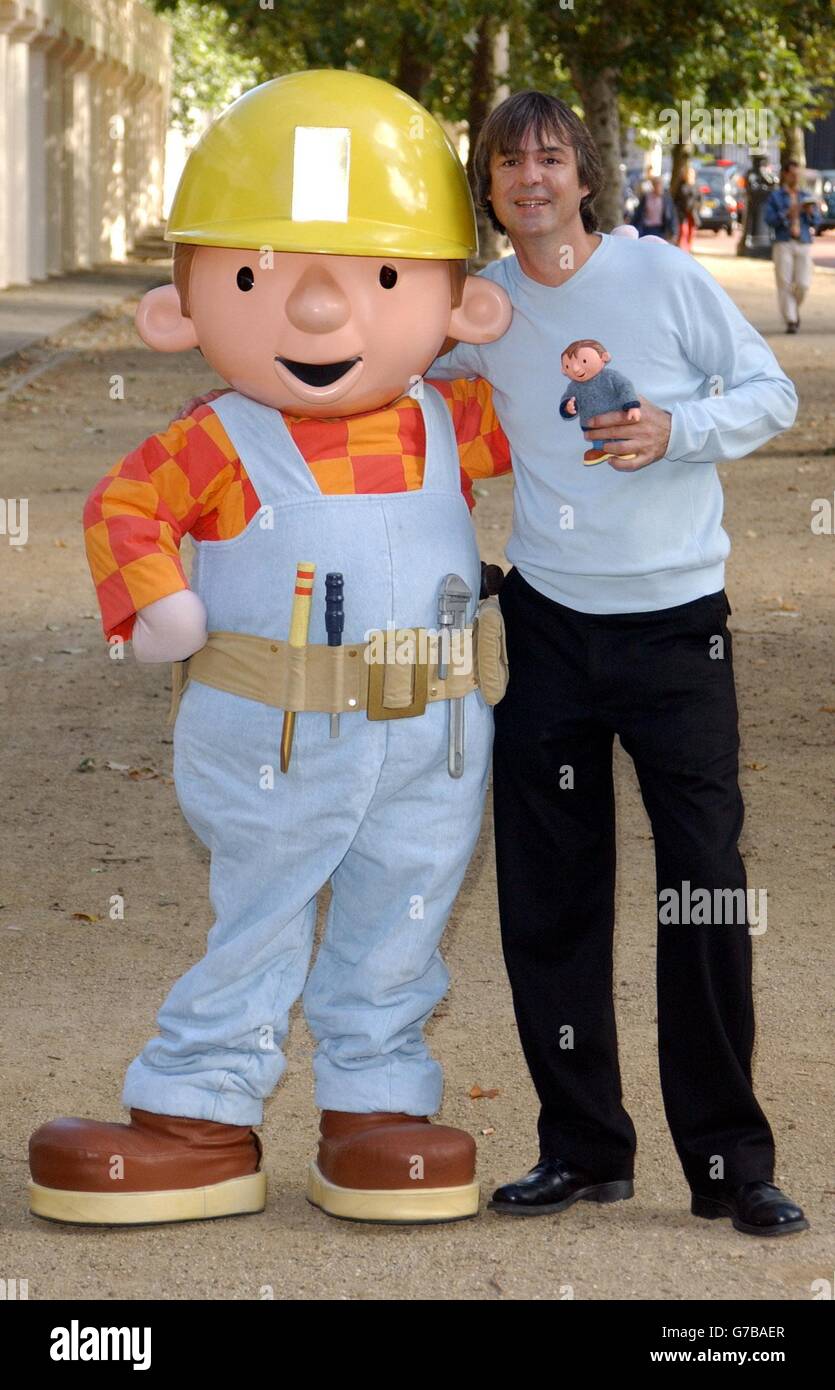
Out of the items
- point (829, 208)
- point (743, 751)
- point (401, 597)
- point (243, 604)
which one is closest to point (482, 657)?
point (401, 597)

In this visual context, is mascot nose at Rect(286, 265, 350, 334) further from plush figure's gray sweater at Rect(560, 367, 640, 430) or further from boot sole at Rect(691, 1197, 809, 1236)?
boot sole at Rect(691, 1197, 809, 1236)

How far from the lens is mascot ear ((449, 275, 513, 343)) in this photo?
11.1 ft

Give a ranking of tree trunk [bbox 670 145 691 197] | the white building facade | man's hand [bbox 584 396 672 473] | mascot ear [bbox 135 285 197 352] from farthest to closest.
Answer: tree trunk [bbox 670 145 691 197]
the white building facade
mascot ear [bbox 135 285 197 352]
man's hand [bbox 584 396 672 473]

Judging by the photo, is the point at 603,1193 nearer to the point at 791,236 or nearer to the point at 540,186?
the point at 540,186

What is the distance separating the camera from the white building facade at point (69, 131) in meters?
27.6

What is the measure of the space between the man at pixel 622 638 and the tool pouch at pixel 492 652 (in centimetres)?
5

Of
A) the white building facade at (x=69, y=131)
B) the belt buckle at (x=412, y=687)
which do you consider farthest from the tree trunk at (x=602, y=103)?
the belt buckle at (x=412, y=687)

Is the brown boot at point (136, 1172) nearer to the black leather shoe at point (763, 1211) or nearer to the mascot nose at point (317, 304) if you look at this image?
the black leather shoe at point (763, 1211)

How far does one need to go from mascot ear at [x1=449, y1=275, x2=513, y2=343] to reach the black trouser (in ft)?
1.44

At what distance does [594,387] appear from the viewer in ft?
10.5

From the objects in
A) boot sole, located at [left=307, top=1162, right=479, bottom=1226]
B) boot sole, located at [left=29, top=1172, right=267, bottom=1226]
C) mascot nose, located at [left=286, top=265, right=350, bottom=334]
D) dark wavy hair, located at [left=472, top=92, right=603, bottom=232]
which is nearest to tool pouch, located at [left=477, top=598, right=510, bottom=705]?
mascot nose, located at [left=286, top=265, right=350, bottom=334]

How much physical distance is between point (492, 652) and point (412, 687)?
0.15 m

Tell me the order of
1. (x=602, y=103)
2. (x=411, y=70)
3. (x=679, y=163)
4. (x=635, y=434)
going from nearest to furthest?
1. (x=635, y=434)
2. (x=602, y=103)
3. (x=411, y=70)
4. (x=679, y=163)

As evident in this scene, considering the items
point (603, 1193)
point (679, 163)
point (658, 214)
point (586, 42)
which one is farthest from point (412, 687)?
point (679, 163)
